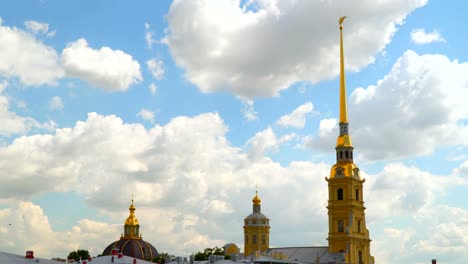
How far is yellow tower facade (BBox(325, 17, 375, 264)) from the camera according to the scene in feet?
358

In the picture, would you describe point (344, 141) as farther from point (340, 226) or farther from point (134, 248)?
point (134, 248)

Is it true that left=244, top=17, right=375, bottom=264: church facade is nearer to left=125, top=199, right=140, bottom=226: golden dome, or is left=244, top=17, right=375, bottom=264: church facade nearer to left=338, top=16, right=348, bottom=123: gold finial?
left=338, top=16, right=348, bottom=123: gold finial

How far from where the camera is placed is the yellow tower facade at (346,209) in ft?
358

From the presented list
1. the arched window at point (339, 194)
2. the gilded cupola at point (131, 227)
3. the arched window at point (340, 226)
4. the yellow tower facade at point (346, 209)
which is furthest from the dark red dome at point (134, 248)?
the arched window at point (339, 194)

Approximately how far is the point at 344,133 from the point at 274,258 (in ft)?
73.8

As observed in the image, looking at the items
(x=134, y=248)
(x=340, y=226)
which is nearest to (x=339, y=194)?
(x=340, y=226)

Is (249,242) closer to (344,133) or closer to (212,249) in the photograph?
(212,249)

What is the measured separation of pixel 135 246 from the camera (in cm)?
13388

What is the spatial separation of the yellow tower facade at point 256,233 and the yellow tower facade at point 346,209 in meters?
19.4

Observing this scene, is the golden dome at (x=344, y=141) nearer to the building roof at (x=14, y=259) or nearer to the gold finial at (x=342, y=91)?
the gold finial at (x=342, y=91)

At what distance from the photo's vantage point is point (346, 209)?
110875 millimetres

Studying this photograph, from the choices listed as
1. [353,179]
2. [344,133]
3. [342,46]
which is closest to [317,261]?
[353,179]

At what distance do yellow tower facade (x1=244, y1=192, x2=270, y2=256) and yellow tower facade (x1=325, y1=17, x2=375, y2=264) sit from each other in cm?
1937

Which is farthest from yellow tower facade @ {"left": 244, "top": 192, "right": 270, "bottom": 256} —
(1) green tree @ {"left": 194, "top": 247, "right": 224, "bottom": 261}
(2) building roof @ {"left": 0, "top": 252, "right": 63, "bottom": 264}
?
(2) building roof @ {"left": 0, "top": 252, "right": 63, "bottom": 264}
